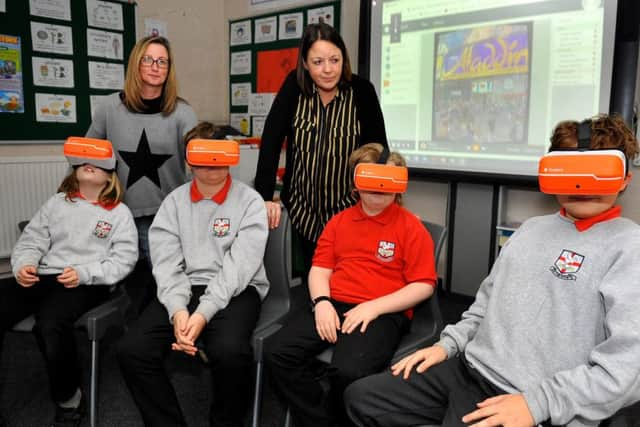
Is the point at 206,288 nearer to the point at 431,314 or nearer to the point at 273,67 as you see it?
the point at 431,314

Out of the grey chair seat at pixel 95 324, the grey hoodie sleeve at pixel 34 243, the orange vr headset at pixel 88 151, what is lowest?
the grey chair seat at pixel 95 324

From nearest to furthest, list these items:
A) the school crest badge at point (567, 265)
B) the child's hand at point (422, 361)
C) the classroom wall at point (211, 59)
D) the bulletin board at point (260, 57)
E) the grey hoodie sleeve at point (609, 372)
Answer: the grey hoodie sleeve at point (609, 372)
the school crest badge at point (567, 265)
the child's hand at point (422, 361)
the classroom wall at point (211, 59)
the bulletin board at point (260, 57)

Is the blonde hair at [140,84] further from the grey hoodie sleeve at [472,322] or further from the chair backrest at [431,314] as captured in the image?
the grey hoodie sleeve at [472,322]

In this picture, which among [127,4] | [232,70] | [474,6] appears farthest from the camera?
[232,70]

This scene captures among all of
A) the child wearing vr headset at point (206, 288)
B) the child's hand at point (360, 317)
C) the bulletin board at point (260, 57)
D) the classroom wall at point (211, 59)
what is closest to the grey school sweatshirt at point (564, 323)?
the child's hand at point (360, 317)

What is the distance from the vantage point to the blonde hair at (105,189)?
1902 mm

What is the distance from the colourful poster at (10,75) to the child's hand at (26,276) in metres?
1.63

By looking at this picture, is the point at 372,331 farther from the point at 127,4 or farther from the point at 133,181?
the point at 127,4

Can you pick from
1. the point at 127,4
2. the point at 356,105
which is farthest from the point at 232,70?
the point at 356,105

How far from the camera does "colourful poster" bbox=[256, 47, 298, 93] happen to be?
12.1 ft

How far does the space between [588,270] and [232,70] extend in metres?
3.53

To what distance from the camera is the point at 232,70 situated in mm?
4082

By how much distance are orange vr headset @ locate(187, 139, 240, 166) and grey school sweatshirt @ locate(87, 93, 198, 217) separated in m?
0.46

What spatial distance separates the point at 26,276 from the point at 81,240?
0.69 ft
